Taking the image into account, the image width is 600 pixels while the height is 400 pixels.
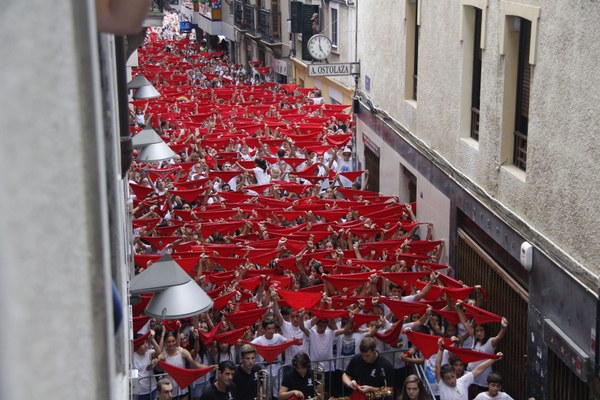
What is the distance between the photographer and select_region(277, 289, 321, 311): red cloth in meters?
11.2

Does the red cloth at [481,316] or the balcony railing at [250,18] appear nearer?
the red cloth at [481,316]

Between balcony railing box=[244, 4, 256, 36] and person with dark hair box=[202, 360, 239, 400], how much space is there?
120ft

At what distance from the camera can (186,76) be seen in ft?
128

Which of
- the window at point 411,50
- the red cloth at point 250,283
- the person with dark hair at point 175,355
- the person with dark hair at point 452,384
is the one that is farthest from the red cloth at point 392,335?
the window at point 411,50

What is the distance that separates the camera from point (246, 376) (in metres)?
9.93

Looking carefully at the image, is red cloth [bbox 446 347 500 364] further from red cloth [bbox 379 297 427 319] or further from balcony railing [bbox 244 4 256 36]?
balcony railing [bbox 244 4 256 36]

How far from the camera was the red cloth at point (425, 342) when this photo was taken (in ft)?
33.9

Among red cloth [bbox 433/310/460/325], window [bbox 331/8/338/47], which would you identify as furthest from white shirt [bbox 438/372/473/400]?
window [bbox 331/8/338/47]

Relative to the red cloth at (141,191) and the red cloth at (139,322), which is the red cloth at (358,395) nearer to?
the red cloth at (139,322)

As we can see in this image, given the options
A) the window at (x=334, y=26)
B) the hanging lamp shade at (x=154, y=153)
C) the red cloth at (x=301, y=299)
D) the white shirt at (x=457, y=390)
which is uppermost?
the window at (x=334, y=26)

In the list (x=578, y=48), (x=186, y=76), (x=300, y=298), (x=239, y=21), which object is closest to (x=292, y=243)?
(x=300, y=298)

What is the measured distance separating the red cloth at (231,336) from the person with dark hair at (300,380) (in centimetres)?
93

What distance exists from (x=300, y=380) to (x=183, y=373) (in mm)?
1200

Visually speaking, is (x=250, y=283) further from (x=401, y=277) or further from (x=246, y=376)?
(x=246, y=376)
